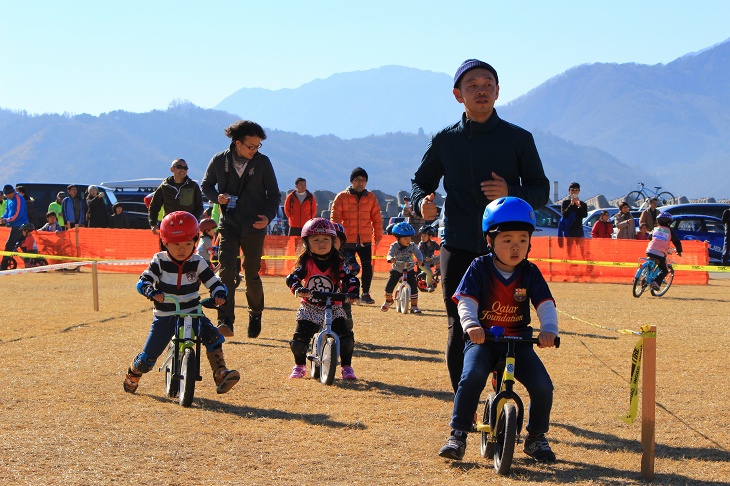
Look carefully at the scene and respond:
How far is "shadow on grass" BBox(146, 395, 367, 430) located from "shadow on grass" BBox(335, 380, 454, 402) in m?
1.08

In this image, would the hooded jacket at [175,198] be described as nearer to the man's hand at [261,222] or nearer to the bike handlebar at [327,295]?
the man's hand at [261,222]

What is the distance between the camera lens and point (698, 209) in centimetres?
3312

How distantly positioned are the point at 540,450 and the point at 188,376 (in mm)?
2778

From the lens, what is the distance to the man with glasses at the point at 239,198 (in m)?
10.5

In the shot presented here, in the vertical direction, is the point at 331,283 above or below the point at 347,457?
above

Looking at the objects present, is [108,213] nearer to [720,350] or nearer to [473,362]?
[720,350]

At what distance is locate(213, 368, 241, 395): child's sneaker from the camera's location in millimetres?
7438

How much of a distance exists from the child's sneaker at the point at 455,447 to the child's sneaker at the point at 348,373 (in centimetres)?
312

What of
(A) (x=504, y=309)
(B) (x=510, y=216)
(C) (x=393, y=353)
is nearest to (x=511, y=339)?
(A) (x=504, y=309)

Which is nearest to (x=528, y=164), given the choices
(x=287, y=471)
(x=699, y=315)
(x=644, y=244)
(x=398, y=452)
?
(x=398, y=452)

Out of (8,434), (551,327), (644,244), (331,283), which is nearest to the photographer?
(551,327)

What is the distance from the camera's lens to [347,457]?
5812mm

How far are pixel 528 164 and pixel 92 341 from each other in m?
6.54

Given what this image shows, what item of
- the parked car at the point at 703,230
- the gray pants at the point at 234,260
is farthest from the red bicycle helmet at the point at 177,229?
the parked car at the point at 703,230
